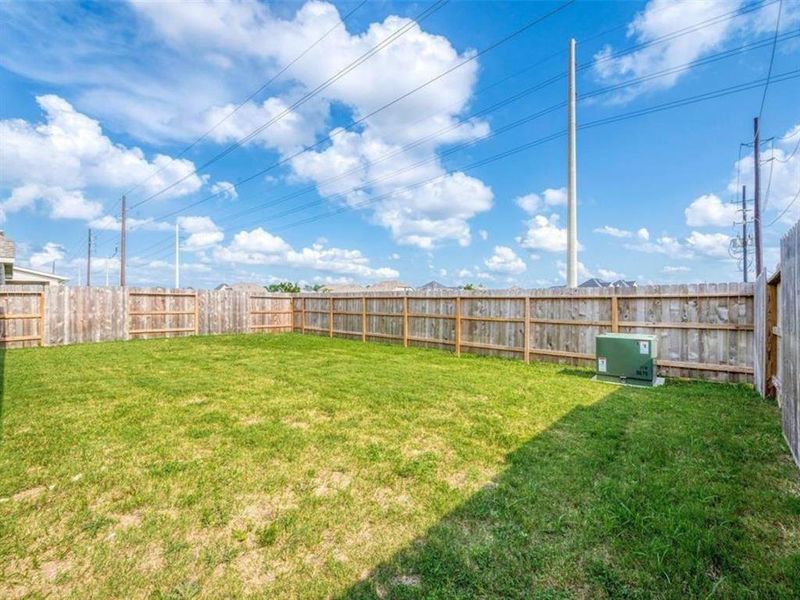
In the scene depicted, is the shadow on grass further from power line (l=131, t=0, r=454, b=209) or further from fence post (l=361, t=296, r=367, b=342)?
power line (l=131, t=0, r=454, b=209)

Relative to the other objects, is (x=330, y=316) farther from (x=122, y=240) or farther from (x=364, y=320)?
(x=122, y=240)

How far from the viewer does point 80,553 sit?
199 cm

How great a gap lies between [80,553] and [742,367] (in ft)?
26.9

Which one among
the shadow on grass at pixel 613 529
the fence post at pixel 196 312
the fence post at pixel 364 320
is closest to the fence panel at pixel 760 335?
the shadow on grass at pixel 613 529

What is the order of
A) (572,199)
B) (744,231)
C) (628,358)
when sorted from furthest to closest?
1. (744,231)
2. (572,199)
3. (628,358)

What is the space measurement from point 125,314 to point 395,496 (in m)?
13.2

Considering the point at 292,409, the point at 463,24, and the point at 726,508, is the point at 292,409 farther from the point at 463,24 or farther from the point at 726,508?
the point at 463,24

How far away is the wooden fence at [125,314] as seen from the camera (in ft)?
34.7

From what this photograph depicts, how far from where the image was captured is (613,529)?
7.09 ft

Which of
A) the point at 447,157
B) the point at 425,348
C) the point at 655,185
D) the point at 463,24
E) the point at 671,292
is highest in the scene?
the point at 463,24

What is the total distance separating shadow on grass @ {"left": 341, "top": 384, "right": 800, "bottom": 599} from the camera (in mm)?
1738

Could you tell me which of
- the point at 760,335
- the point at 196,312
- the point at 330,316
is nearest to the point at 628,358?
the point at 760,335

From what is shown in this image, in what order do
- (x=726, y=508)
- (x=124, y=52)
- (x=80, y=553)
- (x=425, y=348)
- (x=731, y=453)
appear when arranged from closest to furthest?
(x=80, y=553) → (x=726, y=508) → (x=731, y=453) → (x=425, y=348) → (x=124, y=52)

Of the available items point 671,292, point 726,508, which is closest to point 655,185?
point 671,292
